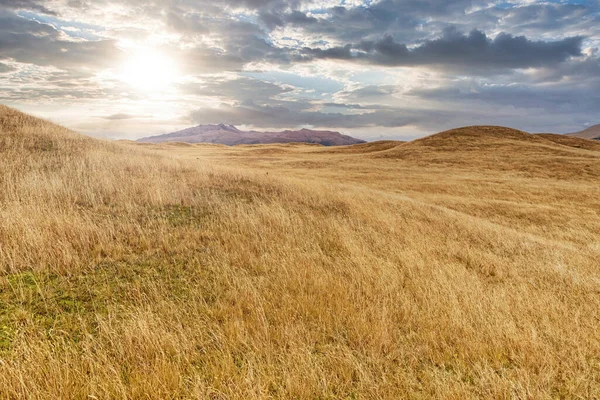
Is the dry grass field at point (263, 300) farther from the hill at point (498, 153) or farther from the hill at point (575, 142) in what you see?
the hill at point (575, 142)

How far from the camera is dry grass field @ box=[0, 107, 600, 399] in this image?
3.39 m

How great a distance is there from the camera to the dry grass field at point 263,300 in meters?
3.39

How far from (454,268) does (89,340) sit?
7381mm

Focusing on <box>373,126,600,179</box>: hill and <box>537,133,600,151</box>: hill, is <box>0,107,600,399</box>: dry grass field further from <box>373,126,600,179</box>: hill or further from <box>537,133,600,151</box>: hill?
<box>537,133,600,151</box>: hill

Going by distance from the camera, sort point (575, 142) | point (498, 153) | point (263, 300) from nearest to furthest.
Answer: point (263, 300), point (498, 153), point (575, 142)

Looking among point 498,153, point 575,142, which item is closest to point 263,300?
point 498,153

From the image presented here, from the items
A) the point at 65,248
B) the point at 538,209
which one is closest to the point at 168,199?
the point at 65,248

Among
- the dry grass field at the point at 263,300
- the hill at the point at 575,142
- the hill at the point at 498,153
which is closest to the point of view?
the dry grass field at the point at 263,300

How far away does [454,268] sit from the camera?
288 inches

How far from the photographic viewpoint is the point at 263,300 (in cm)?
478

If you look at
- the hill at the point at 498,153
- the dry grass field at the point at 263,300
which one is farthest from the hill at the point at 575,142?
the dry grass field at the point at 263,300

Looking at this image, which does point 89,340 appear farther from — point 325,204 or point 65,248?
point 325,204

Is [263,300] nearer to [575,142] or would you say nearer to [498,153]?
[498,153]

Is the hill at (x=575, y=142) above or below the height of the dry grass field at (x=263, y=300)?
above
